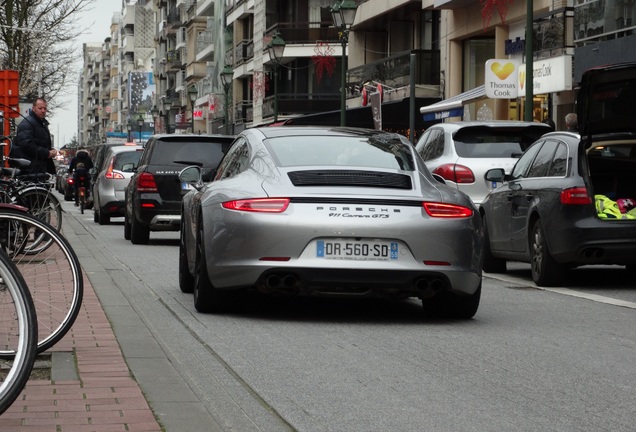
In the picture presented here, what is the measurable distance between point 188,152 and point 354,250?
1196cm

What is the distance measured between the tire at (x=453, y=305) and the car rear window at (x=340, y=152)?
3.16 ft

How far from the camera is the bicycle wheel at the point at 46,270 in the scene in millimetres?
7246

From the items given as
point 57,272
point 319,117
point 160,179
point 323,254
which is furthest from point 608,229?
point 319,117

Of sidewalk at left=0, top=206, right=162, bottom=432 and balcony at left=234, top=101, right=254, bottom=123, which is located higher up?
balcony at left=234, top=101, right=254, bottom=123

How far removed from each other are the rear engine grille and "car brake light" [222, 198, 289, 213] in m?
0.23

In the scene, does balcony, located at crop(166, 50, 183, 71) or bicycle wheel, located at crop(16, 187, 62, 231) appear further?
balcony, located at crop(166, 50, 183, 71)

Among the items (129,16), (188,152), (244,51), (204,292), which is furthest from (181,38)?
(204,292)

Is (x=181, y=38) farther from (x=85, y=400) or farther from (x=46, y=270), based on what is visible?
(x=85, y=400)

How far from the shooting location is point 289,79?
75812 millimetres

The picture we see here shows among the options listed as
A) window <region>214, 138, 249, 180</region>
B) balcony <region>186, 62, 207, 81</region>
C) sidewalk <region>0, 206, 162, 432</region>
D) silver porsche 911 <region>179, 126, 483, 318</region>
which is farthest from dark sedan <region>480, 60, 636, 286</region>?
balcony <region>186, 62, 207, 81</region>

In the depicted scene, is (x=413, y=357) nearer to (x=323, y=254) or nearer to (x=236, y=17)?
(x=323, y=254)

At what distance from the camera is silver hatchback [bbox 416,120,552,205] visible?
18.1 meters

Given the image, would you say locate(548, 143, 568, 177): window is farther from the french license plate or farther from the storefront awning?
the storefront awning

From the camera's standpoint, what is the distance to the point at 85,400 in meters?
6.40
